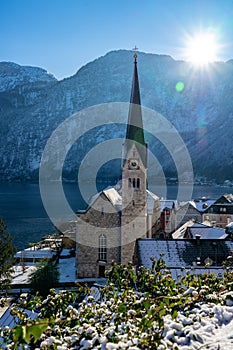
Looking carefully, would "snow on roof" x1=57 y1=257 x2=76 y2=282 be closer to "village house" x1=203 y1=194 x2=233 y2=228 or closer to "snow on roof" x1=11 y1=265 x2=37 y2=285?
"snow on roof" x1=11 y1=265 x2=37 y2=285

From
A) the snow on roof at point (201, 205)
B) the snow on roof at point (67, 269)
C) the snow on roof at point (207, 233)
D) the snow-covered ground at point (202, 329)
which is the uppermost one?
the snow on roof at point (201, 205)

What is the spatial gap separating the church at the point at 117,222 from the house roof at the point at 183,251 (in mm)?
4367

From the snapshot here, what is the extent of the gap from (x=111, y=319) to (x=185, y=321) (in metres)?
1.63

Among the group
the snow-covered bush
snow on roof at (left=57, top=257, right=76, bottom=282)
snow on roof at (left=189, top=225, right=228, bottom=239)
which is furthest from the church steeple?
the snow-covered bush

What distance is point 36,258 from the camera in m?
42.6

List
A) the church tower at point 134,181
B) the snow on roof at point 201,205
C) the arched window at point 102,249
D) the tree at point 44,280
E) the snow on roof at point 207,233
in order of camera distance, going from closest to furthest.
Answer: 1. the tree at point 44,280
2. the arched window at point 102,249
3. the church tower at point 134,181
4. the snow on roof at point 207,233
5. the snow on roof at point 201,205

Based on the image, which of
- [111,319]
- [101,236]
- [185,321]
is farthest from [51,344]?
[101,236]

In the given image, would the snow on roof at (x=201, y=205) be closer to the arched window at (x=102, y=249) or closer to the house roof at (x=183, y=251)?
the arched window at (x=102, y=249)

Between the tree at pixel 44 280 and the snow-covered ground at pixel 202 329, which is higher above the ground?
the snow-covered ground at pixel 202 329

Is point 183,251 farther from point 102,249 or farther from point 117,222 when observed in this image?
point 102,249

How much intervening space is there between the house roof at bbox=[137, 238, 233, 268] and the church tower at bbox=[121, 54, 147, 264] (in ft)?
14.3

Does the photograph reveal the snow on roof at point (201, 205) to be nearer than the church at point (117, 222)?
No

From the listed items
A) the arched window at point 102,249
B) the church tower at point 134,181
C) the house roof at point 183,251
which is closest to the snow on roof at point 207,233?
the house roof at point 183,251

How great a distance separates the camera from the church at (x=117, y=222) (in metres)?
32.4
